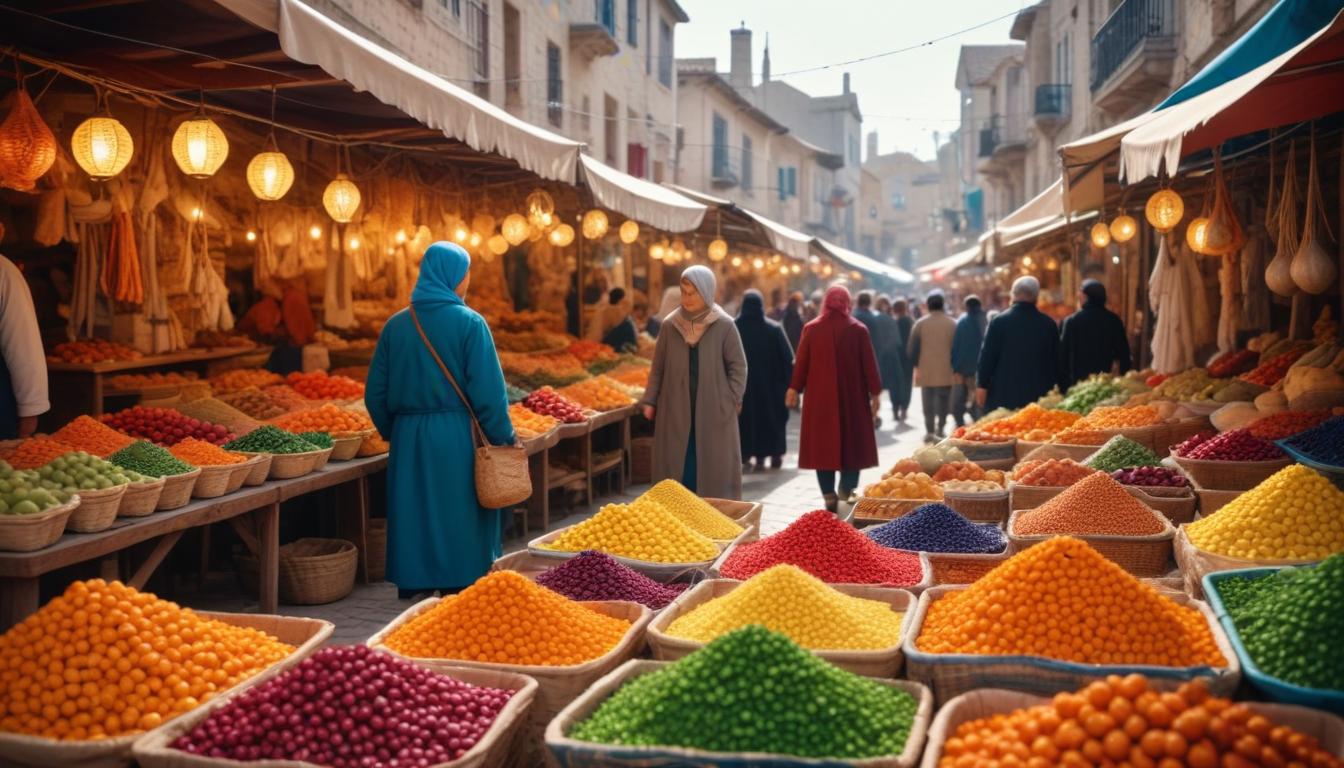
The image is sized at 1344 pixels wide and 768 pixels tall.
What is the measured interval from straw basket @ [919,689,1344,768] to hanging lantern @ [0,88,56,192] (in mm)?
5111

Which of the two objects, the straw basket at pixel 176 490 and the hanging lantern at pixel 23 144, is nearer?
the straw basket at pixel 176 490

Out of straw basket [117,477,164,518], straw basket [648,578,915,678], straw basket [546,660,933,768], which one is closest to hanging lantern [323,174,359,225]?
straw basket [117,477,164,518]

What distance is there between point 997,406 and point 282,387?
6.01 meters

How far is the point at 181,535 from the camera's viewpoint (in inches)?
212

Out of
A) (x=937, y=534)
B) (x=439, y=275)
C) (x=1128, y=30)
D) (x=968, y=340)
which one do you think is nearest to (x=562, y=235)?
(x=968, y=340)

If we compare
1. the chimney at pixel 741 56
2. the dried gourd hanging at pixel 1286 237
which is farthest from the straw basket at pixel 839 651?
the chimney at pixel 741 56

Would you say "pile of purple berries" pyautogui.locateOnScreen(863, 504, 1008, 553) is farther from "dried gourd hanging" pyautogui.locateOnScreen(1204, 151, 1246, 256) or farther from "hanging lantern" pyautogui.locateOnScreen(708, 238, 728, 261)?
"hanging lantern" pyautogui.locateOnScreen(708, 238, 728, 261)

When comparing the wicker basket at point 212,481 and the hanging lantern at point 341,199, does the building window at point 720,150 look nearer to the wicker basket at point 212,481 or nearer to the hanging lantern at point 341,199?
the hanging lantern at point 341,199

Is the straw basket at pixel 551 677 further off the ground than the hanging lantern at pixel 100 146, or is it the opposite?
the hanging lantern at pixel 100 146

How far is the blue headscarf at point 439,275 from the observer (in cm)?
516

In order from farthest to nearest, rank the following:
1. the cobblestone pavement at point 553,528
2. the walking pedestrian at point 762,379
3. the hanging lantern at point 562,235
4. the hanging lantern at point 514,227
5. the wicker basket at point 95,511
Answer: the hanging lantern at point 562,235 < the hanging lantern at point 514,227 < the walking pedestrian at point 762,379 < the cobblestone pavement at point 553,528 < the wicker basket at point 95,511

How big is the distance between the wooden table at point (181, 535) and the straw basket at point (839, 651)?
213 cm

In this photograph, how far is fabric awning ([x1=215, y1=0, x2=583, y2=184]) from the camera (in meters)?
4.93

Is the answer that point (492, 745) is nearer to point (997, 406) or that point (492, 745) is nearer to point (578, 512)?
point (578, 512)
